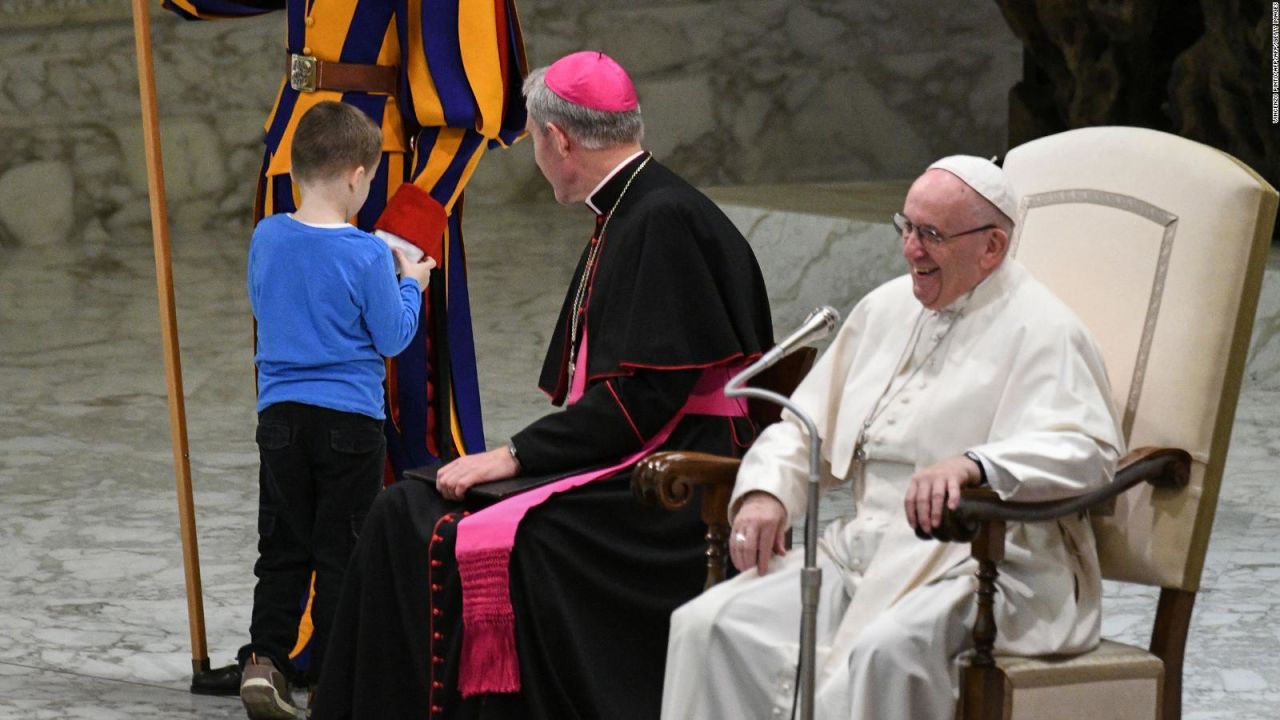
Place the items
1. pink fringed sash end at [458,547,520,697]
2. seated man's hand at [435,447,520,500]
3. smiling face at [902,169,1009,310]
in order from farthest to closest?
1. seated man's hand at [435,447,520,500]
2. pink fringed sash end at [458,547,520,697]
3. smiling face at [902,169,1009,310]

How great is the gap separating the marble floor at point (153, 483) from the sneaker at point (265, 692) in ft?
0.62

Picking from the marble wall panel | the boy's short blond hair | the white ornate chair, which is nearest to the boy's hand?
the boy's short blond hair

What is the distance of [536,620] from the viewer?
12.2 feet

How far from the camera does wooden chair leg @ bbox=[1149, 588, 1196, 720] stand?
11.0 ft

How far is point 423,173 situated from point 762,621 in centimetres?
177

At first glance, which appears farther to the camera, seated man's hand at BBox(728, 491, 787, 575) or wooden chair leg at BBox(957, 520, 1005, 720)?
seated man's hand at BBox(728, 491, 787, 575)

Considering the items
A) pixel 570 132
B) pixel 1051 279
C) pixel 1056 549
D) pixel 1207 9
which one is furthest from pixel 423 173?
pixel 1207 9

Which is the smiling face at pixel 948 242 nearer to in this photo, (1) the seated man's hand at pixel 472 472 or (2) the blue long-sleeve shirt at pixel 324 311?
(1) the seated man's hand at pixel 472 472

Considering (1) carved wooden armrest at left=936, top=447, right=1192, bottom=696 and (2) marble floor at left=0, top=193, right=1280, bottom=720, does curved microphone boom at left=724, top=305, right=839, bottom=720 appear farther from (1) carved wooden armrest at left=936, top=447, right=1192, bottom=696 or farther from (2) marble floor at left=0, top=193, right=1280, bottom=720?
(2) marble floor at left=0, top=193, right=1280, bottom=720

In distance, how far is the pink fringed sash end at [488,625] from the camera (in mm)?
3668

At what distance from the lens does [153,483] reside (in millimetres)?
6414

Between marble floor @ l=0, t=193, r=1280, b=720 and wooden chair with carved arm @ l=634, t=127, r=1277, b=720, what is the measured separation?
970 mm

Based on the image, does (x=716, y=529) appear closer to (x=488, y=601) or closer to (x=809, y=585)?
(x=488, y=601)

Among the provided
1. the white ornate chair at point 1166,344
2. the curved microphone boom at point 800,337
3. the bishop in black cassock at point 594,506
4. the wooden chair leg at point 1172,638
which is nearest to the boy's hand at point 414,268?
the bishop in black cassock at point 594,506
